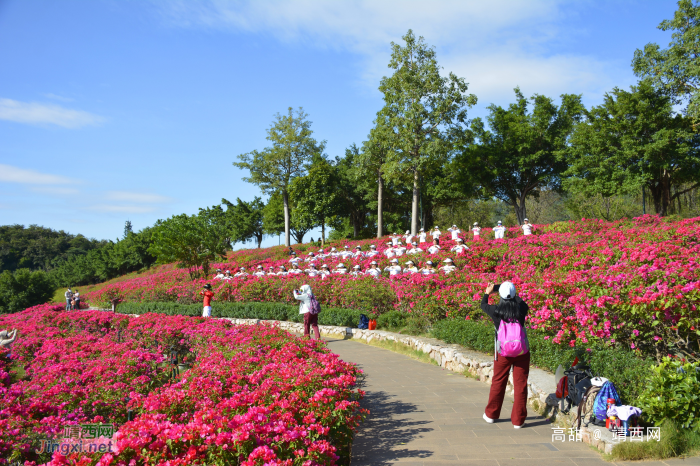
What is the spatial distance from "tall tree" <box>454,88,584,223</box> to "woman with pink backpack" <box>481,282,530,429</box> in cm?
2944

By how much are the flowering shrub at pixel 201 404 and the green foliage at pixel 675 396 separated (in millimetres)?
2749

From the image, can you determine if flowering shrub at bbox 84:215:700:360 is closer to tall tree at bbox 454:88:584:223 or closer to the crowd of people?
the crowd of people

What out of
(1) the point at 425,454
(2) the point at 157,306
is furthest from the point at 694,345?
(2) the point at 157,306

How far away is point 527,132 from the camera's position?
105ft

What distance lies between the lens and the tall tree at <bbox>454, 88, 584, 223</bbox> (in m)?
32.2

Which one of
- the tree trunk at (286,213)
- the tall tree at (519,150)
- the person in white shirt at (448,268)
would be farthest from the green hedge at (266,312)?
the tall tree at (519,150)

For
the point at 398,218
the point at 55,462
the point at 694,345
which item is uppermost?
the point at 398,218

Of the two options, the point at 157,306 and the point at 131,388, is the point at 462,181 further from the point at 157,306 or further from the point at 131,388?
the point at 131,388

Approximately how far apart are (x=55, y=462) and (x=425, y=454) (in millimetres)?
2916

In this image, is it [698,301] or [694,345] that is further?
[694,345]

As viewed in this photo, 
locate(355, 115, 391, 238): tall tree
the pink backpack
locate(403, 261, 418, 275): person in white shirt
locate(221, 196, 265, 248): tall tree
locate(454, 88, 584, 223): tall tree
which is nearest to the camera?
the pink backpack

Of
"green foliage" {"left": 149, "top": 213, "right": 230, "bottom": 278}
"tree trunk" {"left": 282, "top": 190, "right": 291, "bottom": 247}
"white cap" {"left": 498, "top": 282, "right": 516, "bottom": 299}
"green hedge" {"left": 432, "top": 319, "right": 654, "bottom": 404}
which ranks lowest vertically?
"green hedge" {"left": 432, "top": 319, "right": 654, "bottom": 404}

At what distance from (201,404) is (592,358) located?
13.9ft

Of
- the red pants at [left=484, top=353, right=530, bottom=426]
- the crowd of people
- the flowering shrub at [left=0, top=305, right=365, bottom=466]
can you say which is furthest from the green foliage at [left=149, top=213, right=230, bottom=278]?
the red pants at [left=484, top=353, right=530, bottom=426]
